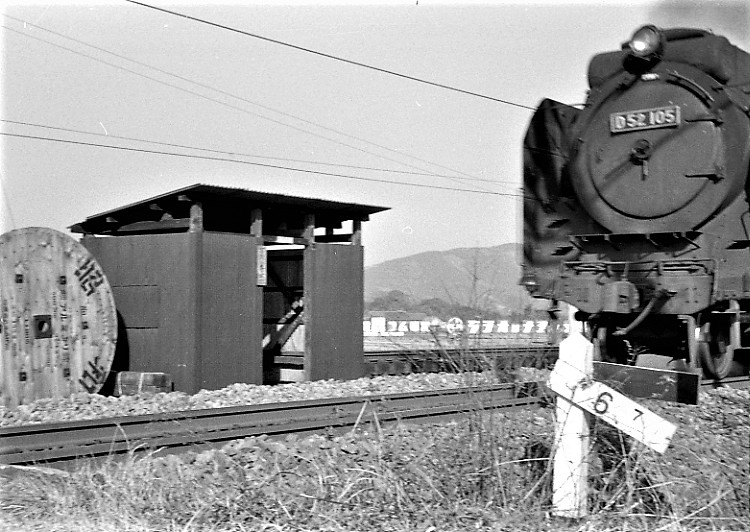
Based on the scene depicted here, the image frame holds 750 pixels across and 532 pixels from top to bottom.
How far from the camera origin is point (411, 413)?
Answer: 8039 millimetres

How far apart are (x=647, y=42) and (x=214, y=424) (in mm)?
6344

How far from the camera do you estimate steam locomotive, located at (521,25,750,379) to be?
9.23 meters

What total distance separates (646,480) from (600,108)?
6563 millimetres

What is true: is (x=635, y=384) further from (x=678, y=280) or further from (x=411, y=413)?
(x=678, y=280)

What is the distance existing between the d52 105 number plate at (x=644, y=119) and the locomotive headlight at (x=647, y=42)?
25.1 inches

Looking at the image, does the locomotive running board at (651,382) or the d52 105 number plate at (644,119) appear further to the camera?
A: the d52 105 number plate at (644,119)

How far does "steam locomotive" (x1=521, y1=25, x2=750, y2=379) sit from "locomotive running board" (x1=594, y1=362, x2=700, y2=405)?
15.6 ft

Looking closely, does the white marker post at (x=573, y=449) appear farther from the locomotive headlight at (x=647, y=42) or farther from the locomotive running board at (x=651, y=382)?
the locomotive headlight at (x=647, y=42)

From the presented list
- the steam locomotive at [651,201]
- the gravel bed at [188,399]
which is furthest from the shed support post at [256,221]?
the steam locomotive at [651,201]

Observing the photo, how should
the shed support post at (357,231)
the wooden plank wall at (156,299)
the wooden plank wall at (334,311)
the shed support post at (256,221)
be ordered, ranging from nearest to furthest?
the wooden plank wall at (156,299) < the shed support post at (256,221) < the wooden plank wall at (334,311) < the shed support post at (357,231)

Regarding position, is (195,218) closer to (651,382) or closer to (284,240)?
(284,240)

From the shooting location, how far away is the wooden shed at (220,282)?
38.3ft

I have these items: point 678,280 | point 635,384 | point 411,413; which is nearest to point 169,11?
point 411,413

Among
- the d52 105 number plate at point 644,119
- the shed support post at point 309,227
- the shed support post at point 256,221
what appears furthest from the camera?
the shed support post at point 309,227
